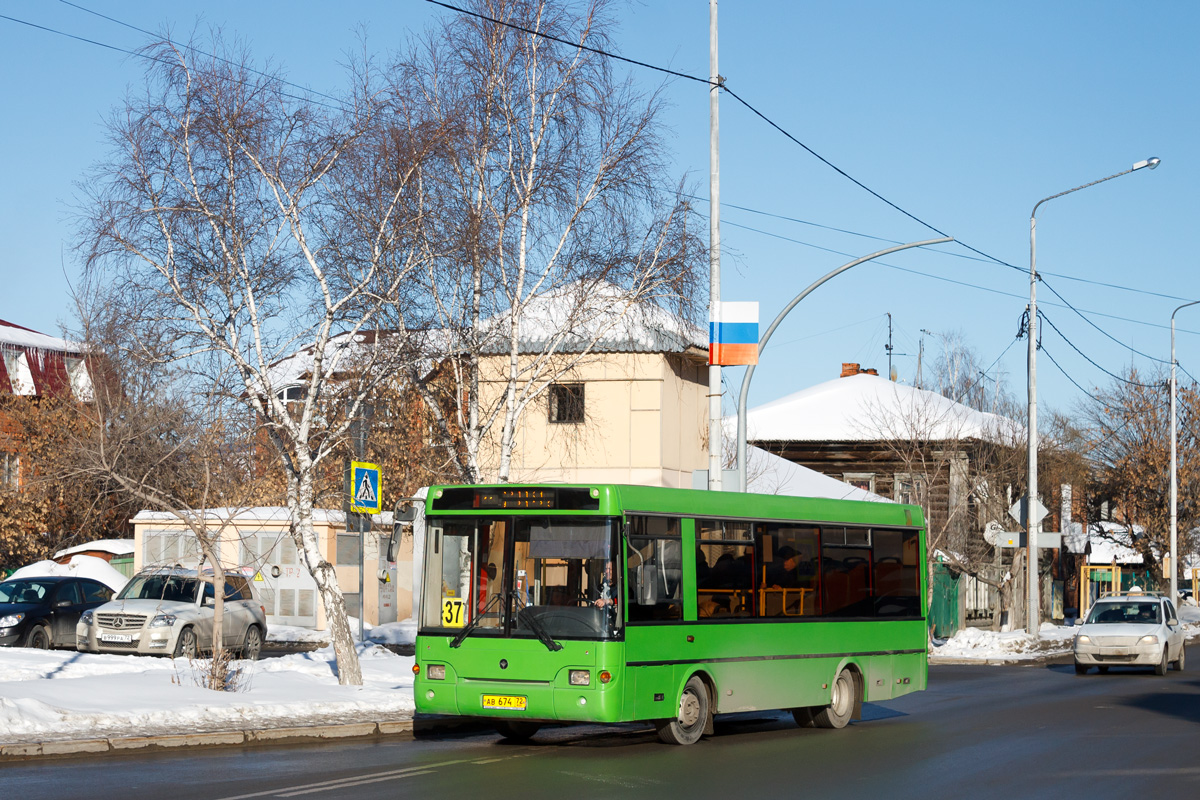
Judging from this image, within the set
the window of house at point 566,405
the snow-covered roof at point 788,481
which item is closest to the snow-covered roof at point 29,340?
the window of house at point 566,405

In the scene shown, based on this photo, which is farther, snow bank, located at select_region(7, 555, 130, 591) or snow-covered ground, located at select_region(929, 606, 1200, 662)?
snow bank, located at select_region(7, 555, 130, 591)

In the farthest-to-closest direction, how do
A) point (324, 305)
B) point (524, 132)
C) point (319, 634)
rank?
point (319, 634)
point (524, 132)
point (324, 305)

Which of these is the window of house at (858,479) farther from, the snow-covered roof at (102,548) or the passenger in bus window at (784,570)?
the passenger in bus window at (784,570)

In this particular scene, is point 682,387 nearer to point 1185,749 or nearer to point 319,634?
point 319,634

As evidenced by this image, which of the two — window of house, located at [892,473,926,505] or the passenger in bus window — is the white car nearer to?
window of house, located at [892,473,926,505]

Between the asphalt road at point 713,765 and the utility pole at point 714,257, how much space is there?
3.64m

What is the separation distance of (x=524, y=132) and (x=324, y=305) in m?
4.75

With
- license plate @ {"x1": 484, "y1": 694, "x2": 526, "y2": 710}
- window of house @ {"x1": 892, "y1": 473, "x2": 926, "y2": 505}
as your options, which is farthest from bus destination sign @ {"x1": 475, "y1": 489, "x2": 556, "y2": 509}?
window of house @ {"x1": 892, "y1": 473, "x2": 926, "y2": 505}

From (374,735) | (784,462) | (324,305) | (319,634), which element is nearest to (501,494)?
(374,735)

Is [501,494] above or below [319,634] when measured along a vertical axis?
above

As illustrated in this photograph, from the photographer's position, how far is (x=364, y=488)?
19625 millimetres

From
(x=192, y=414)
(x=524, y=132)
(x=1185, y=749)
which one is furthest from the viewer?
(x=192, y=414)

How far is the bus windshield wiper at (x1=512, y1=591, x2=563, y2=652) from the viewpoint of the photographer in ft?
45.0

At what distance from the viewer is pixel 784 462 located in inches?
1772
